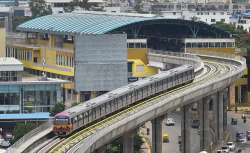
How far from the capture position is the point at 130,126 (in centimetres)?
5638

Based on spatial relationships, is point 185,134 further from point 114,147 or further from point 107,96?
point 107,96

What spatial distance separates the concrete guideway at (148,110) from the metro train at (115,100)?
555 millimetres

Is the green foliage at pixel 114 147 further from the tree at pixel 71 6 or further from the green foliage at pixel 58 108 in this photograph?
the tree at pixel 71 6

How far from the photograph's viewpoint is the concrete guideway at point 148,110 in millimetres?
49219

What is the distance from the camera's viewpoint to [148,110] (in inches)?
2344

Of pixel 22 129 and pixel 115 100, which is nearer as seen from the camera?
pixel 115 100

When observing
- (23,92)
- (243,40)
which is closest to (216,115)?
(23,92)

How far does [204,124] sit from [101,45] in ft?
55.3

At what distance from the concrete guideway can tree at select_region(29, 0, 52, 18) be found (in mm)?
83855

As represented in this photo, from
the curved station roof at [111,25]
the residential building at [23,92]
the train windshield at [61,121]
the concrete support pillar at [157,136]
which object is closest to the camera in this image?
the train windshield at [61,121]

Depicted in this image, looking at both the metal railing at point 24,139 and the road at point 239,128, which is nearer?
the metal railing at point 24,139

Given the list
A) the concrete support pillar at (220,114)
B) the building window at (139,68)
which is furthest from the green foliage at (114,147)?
the building window at (139,68)

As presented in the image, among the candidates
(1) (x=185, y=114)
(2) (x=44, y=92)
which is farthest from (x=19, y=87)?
(1) (x=185, y=114)

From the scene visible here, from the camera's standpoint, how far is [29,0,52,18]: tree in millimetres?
168625
